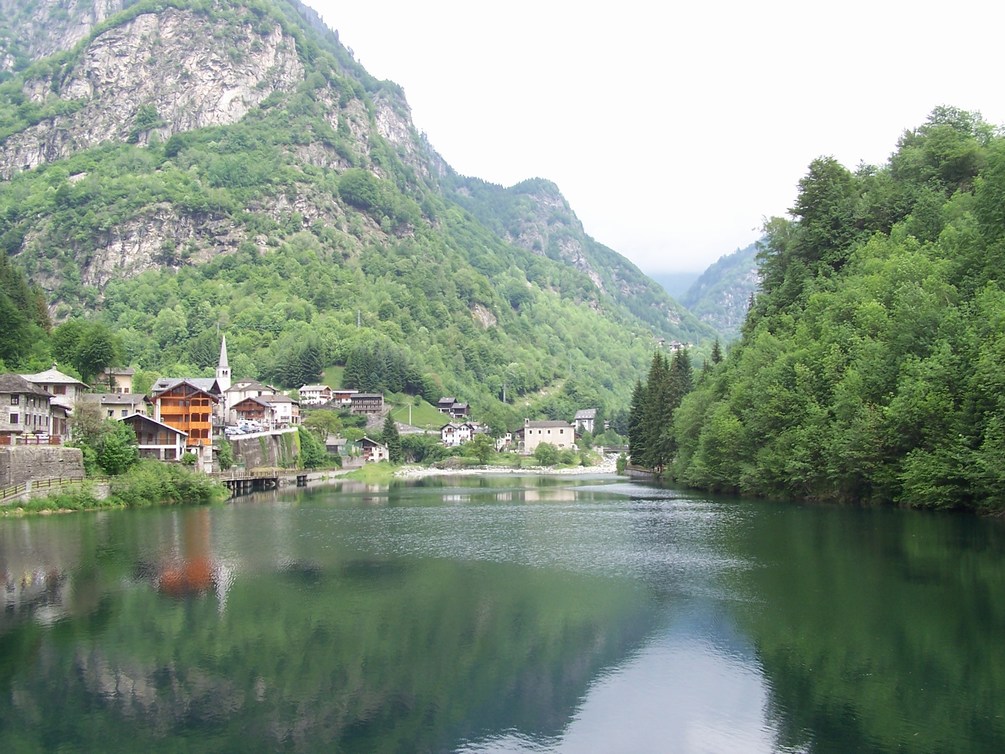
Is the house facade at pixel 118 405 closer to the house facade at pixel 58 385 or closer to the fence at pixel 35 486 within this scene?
the house facade at pixel 58 385

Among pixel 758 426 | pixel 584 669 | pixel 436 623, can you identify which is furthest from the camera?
pixel 758 426

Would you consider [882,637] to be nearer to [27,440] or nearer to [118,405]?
[27,440]

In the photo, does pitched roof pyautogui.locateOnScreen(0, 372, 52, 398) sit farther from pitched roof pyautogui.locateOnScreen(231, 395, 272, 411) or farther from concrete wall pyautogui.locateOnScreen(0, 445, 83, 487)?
pitched roof pyautogui.locateOnScreen(231, 395, 272, 411)

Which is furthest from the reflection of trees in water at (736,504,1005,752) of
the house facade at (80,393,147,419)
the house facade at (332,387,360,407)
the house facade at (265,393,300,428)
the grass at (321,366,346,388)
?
the grass at (321,366,346,388)

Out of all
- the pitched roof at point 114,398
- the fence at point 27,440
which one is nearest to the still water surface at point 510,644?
the fence at point 27,440

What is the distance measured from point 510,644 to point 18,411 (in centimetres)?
4756

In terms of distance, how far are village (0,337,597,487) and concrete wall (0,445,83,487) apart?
0.13m

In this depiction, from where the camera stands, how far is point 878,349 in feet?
168

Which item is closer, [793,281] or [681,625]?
[681,625]

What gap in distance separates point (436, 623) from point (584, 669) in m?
5.15

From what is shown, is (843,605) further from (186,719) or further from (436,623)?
(186,719)

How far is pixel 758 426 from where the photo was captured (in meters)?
60.8

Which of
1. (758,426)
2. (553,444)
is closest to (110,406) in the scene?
(758,426)

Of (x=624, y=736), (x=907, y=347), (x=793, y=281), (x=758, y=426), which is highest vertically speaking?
(x=793, y=281)
